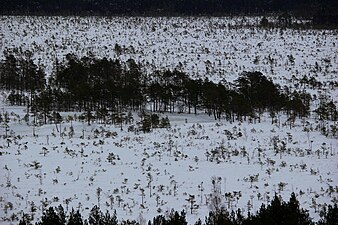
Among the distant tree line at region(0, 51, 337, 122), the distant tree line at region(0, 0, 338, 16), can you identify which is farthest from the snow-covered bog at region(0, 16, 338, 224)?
the distant tree line at region(0, 0, 338, 16)

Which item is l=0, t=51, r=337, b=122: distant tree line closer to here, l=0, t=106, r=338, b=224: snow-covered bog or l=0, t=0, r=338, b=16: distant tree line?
l=0, t=106, r=338, b=224: snow-covered bog

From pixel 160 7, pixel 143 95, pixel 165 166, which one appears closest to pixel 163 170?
pixel 165 166

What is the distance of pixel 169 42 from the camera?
5950 centimetres

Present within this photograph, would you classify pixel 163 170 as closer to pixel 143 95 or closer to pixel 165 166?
pixel 165 166

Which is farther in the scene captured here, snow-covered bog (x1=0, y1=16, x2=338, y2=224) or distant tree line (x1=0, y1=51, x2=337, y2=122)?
distant tree line (x1=0, y1=51, x2=337, y2=122)

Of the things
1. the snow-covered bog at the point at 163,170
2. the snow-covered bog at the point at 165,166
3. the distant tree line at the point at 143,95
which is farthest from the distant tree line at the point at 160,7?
the snow-covered bog at the point at 163,170

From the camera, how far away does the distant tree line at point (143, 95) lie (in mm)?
29058

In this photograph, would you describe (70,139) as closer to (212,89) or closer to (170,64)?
(212,89)

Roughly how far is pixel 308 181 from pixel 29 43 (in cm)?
4941

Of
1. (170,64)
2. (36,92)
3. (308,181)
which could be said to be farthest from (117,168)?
(170,64)

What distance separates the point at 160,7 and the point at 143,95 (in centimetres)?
6548

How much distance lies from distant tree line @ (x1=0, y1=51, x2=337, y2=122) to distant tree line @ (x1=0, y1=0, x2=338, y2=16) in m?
52.1

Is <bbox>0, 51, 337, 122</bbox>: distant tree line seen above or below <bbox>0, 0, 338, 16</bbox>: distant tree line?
below

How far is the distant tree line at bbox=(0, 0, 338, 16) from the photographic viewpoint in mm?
88188
